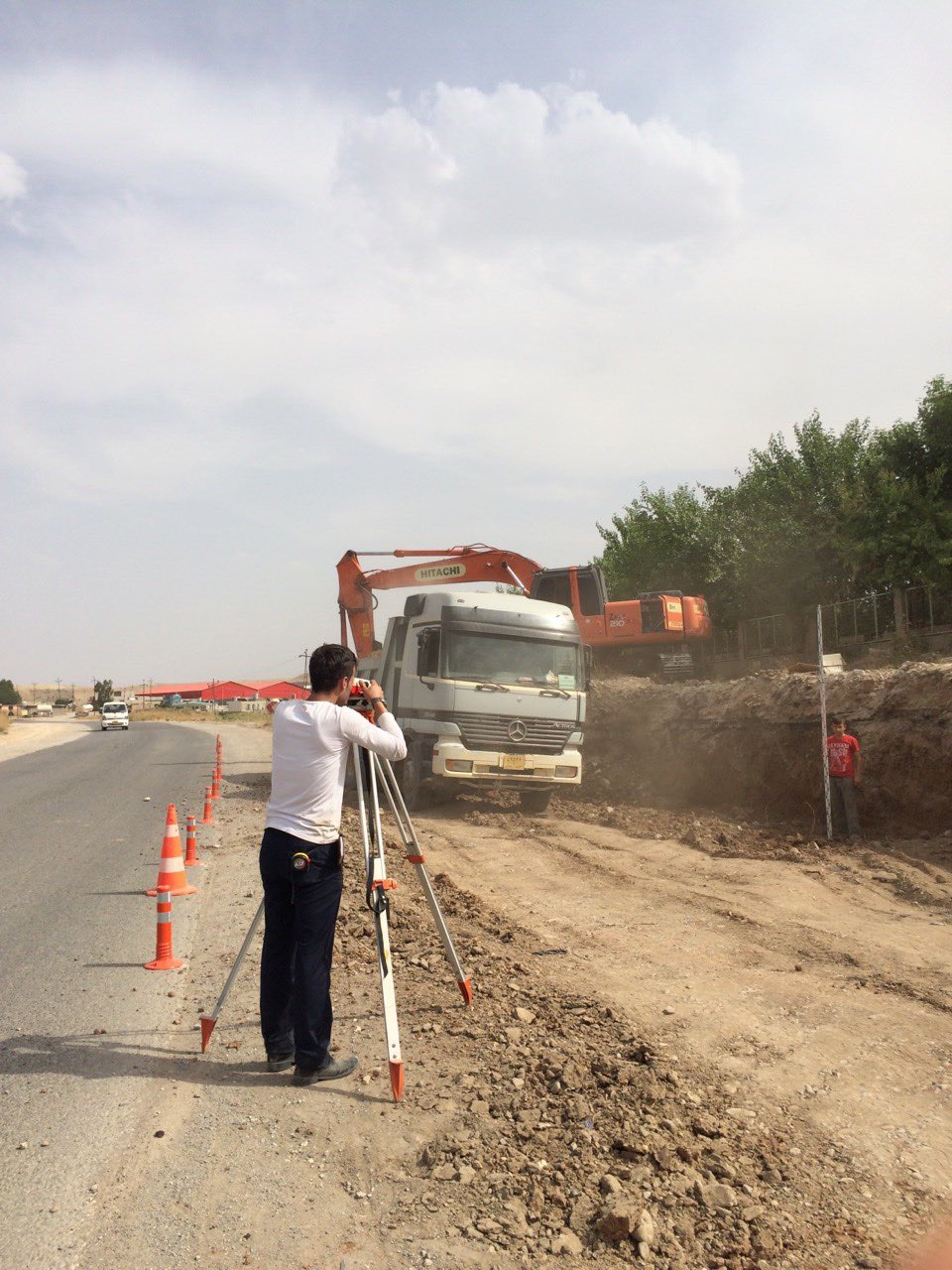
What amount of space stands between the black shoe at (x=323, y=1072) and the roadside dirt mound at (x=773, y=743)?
31.3 feet

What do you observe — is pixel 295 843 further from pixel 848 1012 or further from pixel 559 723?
pixel 559 723

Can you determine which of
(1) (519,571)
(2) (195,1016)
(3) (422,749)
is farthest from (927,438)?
(2) (195,1016)

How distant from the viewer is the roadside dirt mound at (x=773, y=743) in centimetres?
1231

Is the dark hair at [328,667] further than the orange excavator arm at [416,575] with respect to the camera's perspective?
No

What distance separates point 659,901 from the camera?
8.60m

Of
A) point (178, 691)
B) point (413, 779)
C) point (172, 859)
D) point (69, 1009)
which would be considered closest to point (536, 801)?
point (413, 779)

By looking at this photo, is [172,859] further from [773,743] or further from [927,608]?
[927,608]

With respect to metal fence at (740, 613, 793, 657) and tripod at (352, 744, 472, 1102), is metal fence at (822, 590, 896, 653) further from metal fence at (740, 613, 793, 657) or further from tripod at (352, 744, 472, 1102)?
tripod at (352, 744, 472, 1102)

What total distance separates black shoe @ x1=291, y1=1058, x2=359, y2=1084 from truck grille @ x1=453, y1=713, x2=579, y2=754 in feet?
29.5

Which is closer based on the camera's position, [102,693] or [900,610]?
[900,610]

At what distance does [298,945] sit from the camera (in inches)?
169

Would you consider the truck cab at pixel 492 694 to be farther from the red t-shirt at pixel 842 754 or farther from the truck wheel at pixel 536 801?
the red t-shirt at pixel 842 754

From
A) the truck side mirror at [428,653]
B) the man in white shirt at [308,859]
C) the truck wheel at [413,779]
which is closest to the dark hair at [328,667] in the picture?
the man in white shirt at [308,859]

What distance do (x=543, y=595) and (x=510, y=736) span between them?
252 inches
